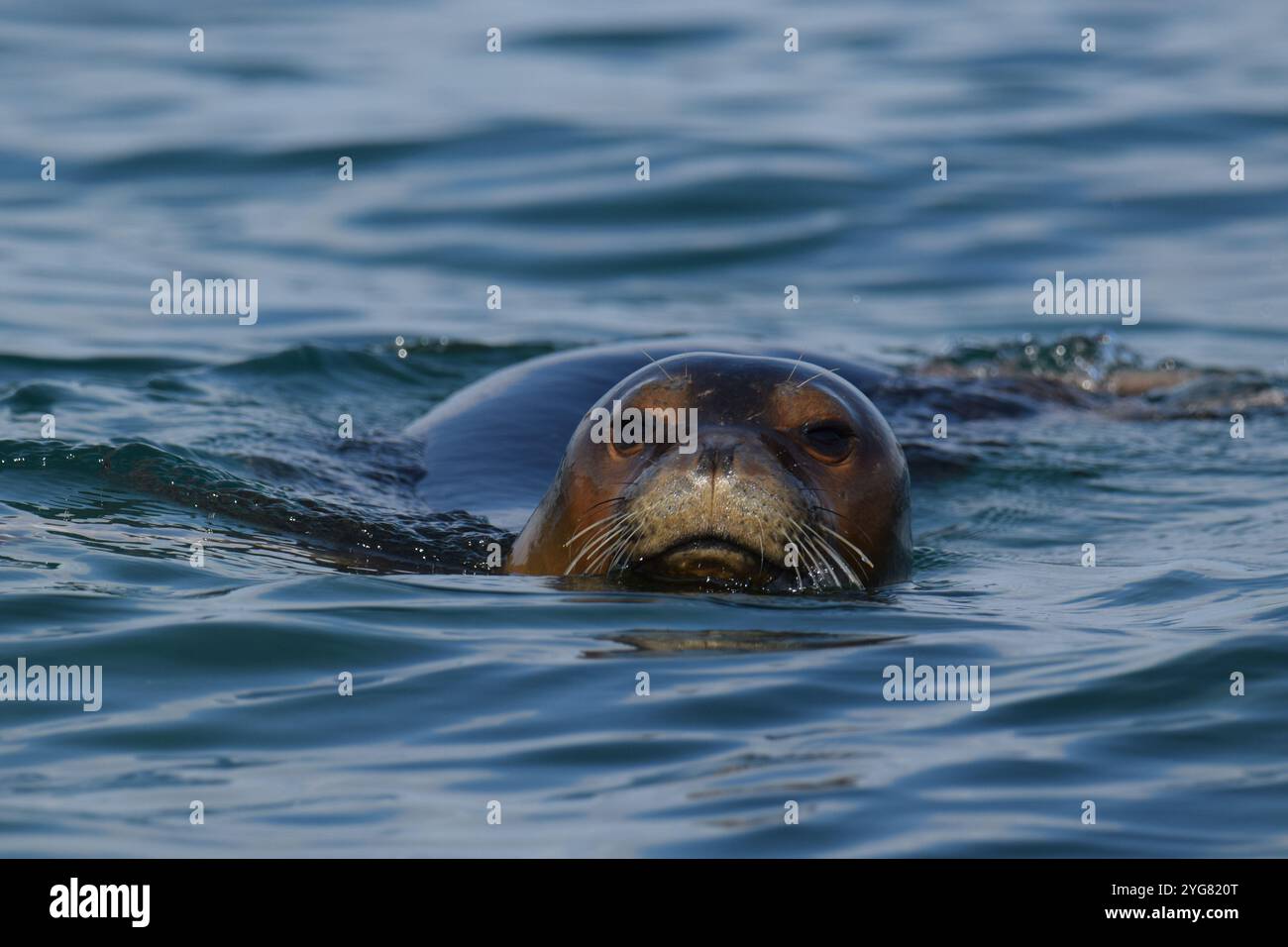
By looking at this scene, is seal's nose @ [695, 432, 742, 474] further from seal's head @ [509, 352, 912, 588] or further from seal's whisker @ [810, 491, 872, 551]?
seal's whisker @ [810, 491, 872, 551]

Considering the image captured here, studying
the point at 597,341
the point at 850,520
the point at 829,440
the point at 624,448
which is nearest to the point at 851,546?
the point at 850,520

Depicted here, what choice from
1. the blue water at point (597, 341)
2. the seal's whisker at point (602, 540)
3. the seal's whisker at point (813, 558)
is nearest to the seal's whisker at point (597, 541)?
the seal's whisker at point (602, 540)

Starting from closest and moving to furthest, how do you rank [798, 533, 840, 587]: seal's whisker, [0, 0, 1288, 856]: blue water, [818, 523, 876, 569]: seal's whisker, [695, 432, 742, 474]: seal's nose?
[0, 0, 1288, 856]: blue water < [695, 432, 742, 474]: seal's nose < [798, 533, 840, 587]: seal's whisker < [818, 523, 876, 569]: seal's whisker

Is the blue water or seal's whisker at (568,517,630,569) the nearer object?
the blue water

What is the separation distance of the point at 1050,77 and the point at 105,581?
1453cm

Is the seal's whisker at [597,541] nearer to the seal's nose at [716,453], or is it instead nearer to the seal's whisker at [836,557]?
the seal's nose at [716,453]

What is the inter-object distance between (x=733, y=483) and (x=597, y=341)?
635cm

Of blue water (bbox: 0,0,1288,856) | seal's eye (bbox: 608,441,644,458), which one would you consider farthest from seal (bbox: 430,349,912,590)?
blue water (bbox: 0,0,1288,856)

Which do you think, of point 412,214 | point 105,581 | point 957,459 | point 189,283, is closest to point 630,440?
point 105,581

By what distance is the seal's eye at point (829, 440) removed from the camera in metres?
6.12

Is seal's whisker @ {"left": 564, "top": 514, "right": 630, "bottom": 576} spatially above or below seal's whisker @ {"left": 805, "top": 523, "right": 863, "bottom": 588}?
above

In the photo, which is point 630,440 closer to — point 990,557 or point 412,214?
point 990,557

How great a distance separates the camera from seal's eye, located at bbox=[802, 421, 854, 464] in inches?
241

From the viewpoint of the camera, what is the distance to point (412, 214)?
1523 centimetres
